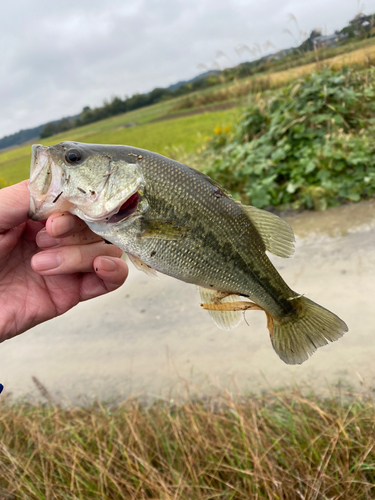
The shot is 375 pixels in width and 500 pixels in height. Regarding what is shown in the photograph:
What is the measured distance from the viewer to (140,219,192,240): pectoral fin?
47.3 inches

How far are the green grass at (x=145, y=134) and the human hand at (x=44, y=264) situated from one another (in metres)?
4.61

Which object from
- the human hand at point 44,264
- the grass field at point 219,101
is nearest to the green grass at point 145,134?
the grass field at point 219,101

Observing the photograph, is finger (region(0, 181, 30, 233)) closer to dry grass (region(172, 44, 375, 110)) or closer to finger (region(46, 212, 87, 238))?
finger (region(46, 212, 87, 238))

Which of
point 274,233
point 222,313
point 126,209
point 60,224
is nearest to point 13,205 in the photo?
point 60,224

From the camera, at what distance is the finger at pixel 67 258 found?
149 cm

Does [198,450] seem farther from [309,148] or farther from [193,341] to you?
[309,148]

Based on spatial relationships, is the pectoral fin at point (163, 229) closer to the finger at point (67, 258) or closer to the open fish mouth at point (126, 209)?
the open fish mouth at point (126, 209)

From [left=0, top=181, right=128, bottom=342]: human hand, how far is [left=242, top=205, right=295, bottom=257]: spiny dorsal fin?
0.67 meters

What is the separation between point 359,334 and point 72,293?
239 centimetres

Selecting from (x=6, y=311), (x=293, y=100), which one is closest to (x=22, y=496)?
(x=6, y=311)

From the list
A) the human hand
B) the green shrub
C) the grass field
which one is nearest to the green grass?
the grass field

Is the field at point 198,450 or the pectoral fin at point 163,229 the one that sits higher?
the pectoral fin at point 163,229

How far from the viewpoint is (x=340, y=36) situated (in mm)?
6895

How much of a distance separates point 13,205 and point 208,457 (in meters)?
1.71
